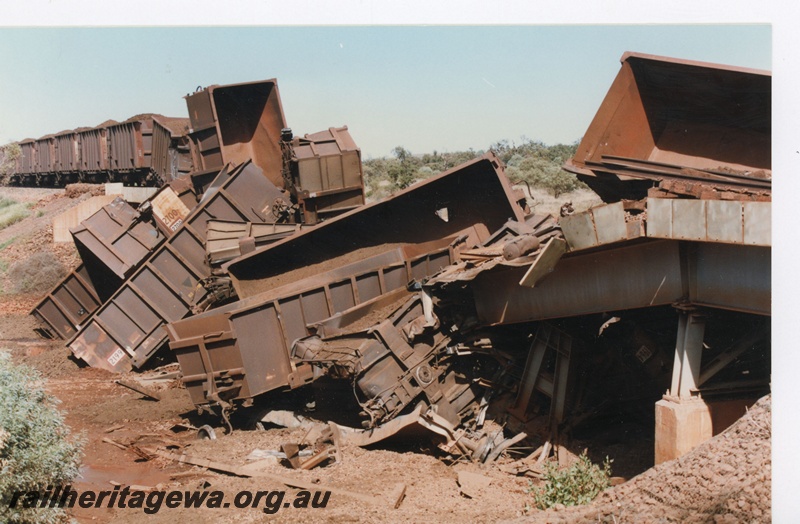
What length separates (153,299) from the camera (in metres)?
14.9

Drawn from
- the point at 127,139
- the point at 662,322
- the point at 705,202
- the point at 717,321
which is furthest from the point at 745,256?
the point at 127,139

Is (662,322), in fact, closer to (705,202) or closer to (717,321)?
(717,321)

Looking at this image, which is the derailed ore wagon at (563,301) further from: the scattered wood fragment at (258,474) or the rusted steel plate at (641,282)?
the scattered wood fragment at (258,474)

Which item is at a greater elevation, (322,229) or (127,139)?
(127,139)

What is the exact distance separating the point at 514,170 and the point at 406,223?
2432cm

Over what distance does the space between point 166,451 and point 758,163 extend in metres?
8.62

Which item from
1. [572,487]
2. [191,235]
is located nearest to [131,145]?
[191,235]

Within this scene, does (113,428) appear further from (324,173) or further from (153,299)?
(324,173)

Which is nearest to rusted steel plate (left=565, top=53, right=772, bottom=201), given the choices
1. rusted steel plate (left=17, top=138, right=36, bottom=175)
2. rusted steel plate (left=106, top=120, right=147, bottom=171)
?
rusted steel plate (left=106, top=120, right=147, bottom=171)

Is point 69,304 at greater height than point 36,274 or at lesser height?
greater

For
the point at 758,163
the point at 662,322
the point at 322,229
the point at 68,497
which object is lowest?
the point at 68,497

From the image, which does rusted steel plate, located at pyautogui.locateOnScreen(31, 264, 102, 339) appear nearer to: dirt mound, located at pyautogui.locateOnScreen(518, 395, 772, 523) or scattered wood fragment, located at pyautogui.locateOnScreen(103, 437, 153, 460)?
scattered wood fragment, located at pyautogui.locateOnScreen(103, 437, 153, 460)

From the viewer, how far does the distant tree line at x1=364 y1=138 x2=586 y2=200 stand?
107 ft

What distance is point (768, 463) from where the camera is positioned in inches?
264
